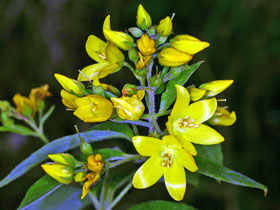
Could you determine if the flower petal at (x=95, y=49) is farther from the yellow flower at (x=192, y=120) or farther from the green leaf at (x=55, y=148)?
the yellow flower at (x=192, y=120)

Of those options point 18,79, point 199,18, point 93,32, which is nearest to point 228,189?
point 199,18

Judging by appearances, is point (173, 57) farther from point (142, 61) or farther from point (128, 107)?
point (128, 107)

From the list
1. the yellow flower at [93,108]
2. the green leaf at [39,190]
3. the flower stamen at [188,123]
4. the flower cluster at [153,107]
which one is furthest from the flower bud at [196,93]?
the green leaf at [39,190]

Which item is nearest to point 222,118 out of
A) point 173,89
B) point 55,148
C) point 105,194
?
point 173,89

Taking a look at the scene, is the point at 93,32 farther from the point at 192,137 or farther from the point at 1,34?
the point at 192,137

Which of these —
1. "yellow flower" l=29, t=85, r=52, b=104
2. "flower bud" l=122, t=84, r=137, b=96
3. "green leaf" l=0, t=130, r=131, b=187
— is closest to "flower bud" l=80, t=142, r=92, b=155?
"green leaf" l=0, t=130, r=131, b=187

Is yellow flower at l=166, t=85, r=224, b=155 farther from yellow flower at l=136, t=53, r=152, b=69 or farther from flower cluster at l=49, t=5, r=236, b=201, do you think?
yellow flower at l=136, t=53, r=152, b=69
